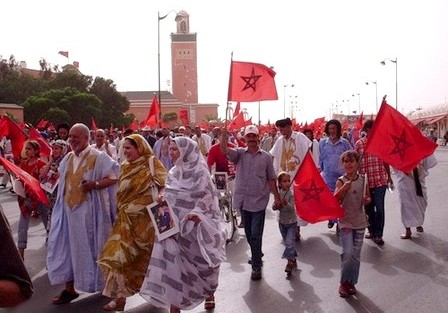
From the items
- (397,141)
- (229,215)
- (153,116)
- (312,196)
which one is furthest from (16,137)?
(153,116)

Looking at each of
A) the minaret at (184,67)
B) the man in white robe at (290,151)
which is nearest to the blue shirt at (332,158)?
the man in white robe at (290,151)

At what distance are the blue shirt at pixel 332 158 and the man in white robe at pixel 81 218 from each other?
4131 mm

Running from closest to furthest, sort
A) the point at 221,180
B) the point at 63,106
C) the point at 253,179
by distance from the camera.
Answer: the point at 253,179 < the point at 221,180 < the point at 63,106

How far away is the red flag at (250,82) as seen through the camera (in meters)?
7.51

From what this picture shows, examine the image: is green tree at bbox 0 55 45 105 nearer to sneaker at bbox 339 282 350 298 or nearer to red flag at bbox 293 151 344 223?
red flag at bbox 293 151 344 223

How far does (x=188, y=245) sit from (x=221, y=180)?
3.76 metres

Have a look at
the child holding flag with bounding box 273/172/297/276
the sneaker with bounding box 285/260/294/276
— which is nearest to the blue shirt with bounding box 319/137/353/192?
the child holding flag with bounding box 273/172/297/276

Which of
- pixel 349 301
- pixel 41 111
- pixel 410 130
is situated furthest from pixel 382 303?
pixel 41 111

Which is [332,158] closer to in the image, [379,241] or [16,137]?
[379,241]

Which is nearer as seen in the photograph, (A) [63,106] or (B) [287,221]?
(B) [287,221]

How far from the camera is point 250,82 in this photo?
7547 mm

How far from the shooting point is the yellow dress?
550cm

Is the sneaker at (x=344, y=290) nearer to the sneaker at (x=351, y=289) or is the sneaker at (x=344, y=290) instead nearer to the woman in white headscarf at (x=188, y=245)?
the sneaker at (x=351, y=289)

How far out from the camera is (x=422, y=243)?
8.27 meters
